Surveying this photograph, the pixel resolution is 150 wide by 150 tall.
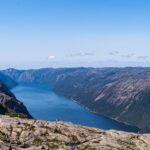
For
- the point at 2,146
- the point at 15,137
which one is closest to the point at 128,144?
the point at 15,137

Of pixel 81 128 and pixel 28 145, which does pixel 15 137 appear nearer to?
pixel 28 145

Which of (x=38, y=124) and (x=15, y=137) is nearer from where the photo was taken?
(x=15, y=137)

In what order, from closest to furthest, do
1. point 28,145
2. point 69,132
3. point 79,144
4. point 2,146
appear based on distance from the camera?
1. point 2,146
2. point 28,145
3. point 79,144
4. point 69,132

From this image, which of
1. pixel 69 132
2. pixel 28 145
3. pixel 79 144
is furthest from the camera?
pixel 69 132

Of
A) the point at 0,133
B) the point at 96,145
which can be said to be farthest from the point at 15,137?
the point at 96,145

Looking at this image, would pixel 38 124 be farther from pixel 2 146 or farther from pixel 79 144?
pixel 2 146

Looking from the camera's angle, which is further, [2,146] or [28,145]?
[28,145]
